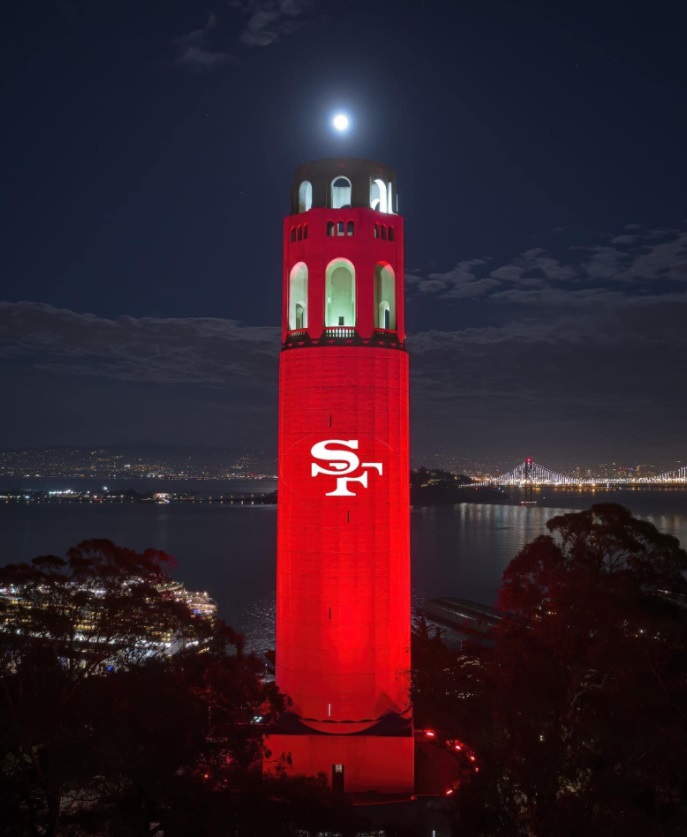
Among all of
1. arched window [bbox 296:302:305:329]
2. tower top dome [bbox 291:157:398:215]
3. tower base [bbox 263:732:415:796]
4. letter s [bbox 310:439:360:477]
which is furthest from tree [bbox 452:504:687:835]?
A: tower top dome [bbox 291:157:398:215]

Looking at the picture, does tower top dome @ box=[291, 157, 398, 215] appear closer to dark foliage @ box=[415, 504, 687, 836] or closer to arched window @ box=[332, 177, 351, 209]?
arched window @ box=[332, 177, 351, 209]

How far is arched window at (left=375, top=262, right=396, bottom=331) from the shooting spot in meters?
12.1

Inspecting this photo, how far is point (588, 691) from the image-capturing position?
9.60 m

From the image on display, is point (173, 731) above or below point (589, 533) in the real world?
below

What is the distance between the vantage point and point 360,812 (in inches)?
411

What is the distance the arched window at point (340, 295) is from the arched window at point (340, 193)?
3.28 ft

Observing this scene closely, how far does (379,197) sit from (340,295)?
1738mm

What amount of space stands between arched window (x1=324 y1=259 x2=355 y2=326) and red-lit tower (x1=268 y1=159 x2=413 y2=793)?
121mm

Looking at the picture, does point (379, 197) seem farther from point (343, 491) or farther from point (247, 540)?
point (247, 540)

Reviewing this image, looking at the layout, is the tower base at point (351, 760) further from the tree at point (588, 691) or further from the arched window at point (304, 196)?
the arched window at point (304, 196)

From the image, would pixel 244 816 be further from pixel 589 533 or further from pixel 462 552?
pixel 462 552

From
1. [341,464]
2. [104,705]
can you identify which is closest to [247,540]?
[341,464]

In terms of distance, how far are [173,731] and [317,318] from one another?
6.23m

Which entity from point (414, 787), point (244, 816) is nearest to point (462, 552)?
point (414, 787)
